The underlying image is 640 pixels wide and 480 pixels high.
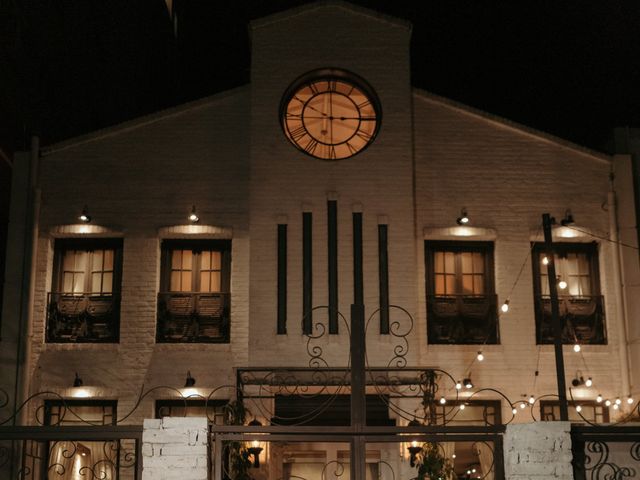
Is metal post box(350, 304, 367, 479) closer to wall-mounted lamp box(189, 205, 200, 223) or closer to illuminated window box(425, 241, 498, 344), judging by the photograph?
illuminated window box(425, 241, 498, 344)

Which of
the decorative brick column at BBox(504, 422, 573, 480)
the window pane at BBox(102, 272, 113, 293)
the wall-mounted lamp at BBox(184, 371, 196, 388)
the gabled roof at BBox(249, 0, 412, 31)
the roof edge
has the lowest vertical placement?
the decorative brick column at BBox(504, 422, 573, 480)

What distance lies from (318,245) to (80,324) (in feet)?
13.5

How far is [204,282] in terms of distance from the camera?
16109mm

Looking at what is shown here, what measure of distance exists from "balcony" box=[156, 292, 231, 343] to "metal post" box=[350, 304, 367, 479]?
27.4 ft

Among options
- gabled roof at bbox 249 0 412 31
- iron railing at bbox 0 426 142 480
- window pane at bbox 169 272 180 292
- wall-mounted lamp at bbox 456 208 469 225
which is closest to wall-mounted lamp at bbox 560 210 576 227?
wall-mounted lamp at bbox 456 208 469 225

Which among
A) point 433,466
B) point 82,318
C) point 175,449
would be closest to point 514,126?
point 433,466

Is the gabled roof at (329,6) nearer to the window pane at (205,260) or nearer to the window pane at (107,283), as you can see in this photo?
the window pane at (205,260)

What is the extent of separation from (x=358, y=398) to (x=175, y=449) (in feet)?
4.84

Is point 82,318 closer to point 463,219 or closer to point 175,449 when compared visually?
point 463,219

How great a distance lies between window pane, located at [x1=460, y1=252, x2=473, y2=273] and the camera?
16344 mm

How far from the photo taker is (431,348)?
1580 centimetres

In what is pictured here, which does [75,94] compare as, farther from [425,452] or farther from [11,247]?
[425,452]

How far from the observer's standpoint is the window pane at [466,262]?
1634 centimetres

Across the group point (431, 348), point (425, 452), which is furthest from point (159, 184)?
point (425, 452)
